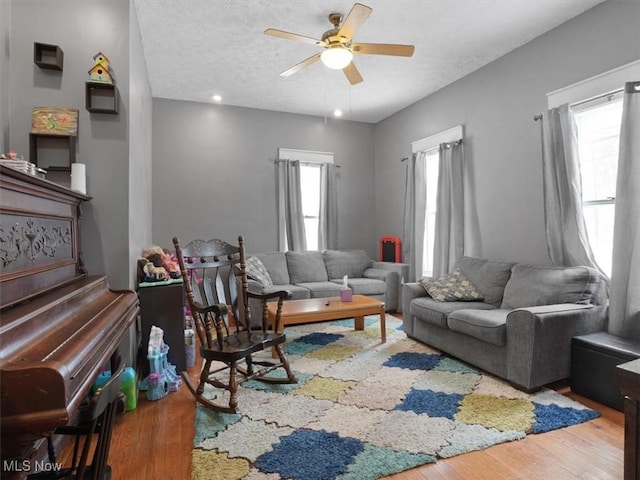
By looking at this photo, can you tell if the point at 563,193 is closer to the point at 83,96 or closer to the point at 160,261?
the point at 160,261

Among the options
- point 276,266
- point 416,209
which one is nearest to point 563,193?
point 416,209

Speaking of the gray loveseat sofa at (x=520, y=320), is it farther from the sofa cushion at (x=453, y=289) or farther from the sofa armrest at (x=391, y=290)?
the sofa armrest at (x=391, y=290)

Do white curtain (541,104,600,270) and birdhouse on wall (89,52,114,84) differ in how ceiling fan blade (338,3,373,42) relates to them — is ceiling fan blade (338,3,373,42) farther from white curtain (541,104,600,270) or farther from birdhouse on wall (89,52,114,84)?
white curtain (541,104,600,270)

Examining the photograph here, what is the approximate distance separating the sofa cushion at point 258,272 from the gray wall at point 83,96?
1.80 meters

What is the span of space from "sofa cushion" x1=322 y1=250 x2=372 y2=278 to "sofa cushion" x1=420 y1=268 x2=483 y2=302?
5.53 feet

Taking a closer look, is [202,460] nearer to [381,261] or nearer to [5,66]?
[5,66]

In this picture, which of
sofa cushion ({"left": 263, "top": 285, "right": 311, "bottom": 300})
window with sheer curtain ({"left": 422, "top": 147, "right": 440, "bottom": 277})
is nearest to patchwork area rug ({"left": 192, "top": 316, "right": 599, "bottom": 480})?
sofa cushion ({"left": 263, "top": 285, "right": 311, "bottom": 300})

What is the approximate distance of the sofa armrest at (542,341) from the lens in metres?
2.35

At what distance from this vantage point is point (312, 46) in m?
3.44

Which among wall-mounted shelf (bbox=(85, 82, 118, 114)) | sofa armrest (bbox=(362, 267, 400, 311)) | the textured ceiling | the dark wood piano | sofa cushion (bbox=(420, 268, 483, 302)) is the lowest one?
sofa armrest (bbox=(362, 267, 400, 311))

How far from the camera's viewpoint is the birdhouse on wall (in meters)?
2.20

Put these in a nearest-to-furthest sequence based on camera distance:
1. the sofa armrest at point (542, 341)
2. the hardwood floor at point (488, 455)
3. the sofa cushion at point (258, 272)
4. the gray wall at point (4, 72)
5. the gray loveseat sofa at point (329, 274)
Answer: the hardwood floor at point (488, 455) < the gray wall at point (4, 72) < the sofa armrest at point (542, 341) < the sofa cushion at point (258, 272) < the gray loveseat sofa at point (329, 274)

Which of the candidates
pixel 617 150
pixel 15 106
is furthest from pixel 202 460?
pixel 617 150

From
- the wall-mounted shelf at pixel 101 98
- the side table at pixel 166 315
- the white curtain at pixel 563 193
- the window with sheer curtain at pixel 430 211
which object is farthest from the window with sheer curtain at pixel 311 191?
the wall-mounted shelf at pixel 101 98
